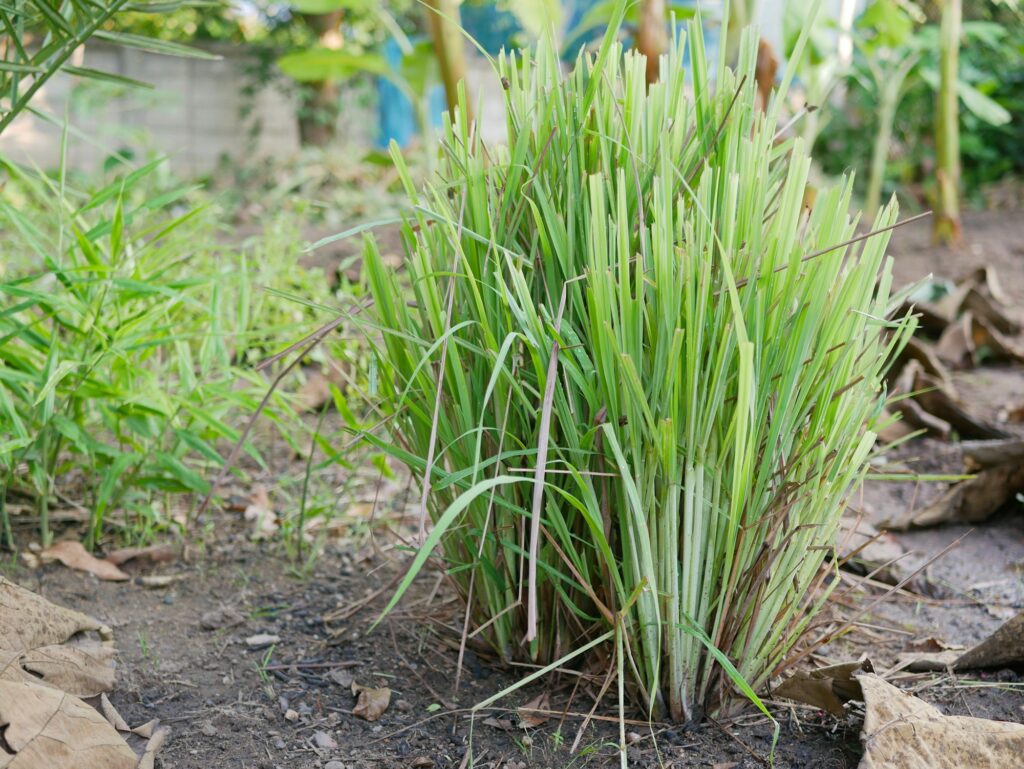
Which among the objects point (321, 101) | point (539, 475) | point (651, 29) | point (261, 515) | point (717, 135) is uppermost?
point (651, 29)

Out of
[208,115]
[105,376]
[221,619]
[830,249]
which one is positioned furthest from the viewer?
[208,115]

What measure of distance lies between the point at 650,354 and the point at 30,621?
37.7 inches

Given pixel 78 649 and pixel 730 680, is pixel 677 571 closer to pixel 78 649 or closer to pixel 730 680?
pixel 730 680

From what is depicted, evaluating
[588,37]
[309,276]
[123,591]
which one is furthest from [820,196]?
[588,37]

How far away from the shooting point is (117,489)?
1997 millimetres

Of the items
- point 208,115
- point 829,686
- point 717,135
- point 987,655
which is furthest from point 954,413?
point 208,115

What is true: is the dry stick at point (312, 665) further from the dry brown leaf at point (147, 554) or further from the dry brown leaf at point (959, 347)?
the dry brown leaf at point (959, 347)

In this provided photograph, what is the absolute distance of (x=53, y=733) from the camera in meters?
1.17

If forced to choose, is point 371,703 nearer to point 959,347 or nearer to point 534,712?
point 534,712

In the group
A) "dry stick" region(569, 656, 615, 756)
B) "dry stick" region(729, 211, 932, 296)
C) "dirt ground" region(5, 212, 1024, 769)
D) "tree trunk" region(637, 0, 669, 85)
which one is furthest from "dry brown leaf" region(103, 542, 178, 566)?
"tree trunk" region(637, 0, 669, 85)

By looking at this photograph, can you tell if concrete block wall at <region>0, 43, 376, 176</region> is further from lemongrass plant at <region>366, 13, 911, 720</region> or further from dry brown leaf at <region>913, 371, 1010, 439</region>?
lemongrass plant at <region>366, 13, 911, 720</region>

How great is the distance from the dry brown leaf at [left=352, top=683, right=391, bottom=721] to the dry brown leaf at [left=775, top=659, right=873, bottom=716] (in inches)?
22.3

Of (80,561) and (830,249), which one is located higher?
(830,249)

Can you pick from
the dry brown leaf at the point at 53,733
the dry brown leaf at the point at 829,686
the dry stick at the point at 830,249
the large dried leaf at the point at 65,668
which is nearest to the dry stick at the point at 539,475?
the dry stick at the point at 830,249
